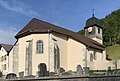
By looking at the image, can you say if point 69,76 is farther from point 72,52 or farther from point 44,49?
point 72,52

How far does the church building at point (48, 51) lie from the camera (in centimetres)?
3344

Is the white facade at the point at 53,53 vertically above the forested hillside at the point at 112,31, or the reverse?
the forested hillside at the point at 112,31

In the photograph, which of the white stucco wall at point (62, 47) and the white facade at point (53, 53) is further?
the white stucco wall at point (62, 47)

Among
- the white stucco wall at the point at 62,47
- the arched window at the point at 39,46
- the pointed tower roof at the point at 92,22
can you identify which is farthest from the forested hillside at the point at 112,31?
the arched window at the point at 39,46

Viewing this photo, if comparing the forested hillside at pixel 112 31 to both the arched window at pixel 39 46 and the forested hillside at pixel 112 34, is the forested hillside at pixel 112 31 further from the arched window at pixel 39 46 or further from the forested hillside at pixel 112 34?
the arched window at pixel 39 46

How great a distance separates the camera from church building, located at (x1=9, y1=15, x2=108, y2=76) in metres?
33.4

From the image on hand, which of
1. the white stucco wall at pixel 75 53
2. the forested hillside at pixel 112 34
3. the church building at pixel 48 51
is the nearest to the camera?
the church building at pixel 48 51

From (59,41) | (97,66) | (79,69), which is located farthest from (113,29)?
(79,69)

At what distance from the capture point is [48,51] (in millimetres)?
33625

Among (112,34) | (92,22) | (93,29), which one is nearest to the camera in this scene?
(93,29)

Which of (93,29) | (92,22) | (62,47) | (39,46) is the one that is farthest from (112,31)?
(39,46)

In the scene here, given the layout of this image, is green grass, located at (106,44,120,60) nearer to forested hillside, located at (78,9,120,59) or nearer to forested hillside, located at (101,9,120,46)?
forested hillside, located at (78,9,120,59)

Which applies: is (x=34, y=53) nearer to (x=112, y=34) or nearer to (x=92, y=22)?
(x=92, y=22)

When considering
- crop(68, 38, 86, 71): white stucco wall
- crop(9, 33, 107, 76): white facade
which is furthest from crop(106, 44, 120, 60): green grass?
crop(68, 38, 86, 71): white stucco wall
